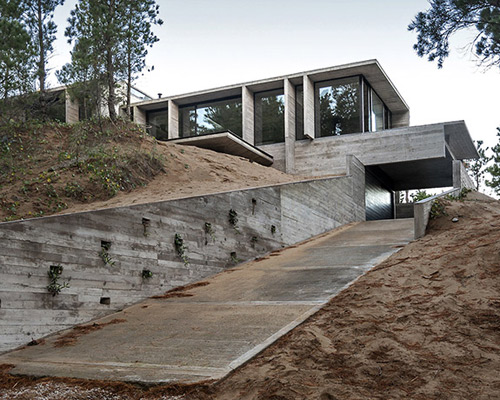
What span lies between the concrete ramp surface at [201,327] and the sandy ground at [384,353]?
261 mm

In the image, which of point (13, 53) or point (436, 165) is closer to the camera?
point (13, 53)

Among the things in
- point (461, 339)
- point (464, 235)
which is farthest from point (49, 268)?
point (464, 235)

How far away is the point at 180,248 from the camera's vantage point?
9.42m

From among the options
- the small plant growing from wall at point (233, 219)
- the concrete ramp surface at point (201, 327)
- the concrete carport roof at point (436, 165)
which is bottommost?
the concrete ramp surface at point (201, 327)

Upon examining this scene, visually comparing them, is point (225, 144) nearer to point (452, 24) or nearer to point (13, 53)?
point (13, 53)

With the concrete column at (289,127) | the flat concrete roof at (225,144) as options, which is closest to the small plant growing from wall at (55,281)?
the flat concrete roof at (225,144)

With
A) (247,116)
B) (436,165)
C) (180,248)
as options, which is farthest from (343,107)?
(180,248)

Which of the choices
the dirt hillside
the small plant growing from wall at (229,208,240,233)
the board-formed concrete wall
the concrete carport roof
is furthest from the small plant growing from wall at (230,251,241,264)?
the concrete carport roof

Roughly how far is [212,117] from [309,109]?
565cm

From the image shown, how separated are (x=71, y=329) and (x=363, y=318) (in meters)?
4.20

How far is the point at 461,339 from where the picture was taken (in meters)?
4.90

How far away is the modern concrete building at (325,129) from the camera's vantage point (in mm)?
21594

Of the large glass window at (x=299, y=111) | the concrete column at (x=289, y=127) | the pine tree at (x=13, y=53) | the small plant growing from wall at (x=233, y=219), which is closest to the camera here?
the small plant growing from wall at (x=233, y=219)

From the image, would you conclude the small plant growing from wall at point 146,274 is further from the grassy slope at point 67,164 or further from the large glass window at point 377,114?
the large glass window at point 377,114
